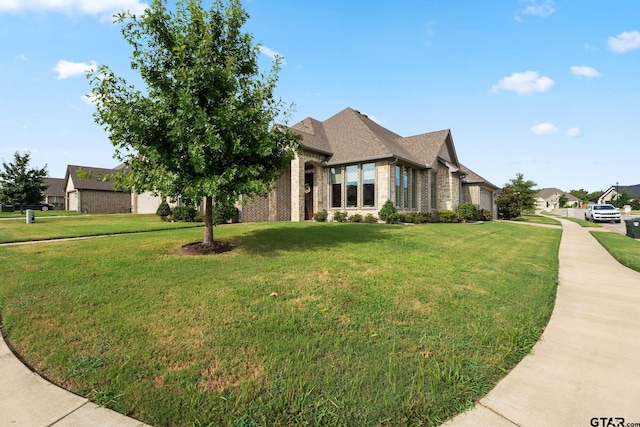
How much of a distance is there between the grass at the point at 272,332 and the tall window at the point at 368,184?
1100cm

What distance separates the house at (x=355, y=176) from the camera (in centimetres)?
1748

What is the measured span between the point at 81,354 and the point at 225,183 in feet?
13.2

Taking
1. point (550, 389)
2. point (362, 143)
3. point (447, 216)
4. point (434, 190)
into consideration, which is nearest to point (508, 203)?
point (434, 190)

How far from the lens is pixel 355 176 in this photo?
→ 18.2 m

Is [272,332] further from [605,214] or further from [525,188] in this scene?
[525,188]

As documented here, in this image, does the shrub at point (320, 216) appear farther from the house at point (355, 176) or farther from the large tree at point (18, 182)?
the large tree at point (18, 182)

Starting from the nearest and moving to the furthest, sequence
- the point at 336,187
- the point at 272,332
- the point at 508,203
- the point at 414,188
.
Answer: the point at 272,332
the point at 336,187
the point at 414,188
the point at 508,203

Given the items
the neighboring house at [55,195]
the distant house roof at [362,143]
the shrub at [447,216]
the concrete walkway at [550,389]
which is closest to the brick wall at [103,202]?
the neighboring house at [55,195]

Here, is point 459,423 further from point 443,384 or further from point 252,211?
point 252,211

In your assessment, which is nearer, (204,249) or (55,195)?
(204,249)

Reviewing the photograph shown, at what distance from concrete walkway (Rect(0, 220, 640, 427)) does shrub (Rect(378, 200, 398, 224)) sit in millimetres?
12202

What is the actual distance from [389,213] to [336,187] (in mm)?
4245

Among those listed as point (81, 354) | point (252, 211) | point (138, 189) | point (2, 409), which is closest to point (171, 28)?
point (138, 189)

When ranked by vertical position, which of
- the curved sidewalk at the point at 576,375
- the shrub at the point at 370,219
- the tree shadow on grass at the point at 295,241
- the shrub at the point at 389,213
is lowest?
the curved sidewalk at the point at 576,375
